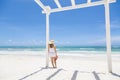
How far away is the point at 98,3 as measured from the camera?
654cm

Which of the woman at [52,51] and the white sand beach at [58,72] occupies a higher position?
the woman at [52,51]

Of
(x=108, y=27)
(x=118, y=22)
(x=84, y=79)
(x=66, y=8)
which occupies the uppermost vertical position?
(x=118, y=22)

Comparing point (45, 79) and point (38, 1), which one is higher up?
point (38, 1)

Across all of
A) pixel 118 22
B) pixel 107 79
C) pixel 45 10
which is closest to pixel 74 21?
pixel 118 22

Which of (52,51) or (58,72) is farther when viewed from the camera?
(52,51)

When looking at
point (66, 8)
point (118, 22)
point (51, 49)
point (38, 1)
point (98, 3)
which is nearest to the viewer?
point (38, 1)

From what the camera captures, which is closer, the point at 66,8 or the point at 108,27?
the point at 108,27

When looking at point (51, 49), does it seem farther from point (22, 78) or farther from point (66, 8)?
point (22, 78)

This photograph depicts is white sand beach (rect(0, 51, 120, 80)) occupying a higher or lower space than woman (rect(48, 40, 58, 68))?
lower

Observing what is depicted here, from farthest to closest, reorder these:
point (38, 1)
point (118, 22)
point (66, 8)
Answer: point (118, 22) → point (66, 8) → point (38, 1)

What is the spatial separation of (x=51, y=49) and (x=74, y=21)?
1377 inches

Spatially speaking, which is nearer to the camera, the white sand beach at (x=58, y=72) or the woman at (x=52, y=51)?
the white sand beach at (x=58, y=72)

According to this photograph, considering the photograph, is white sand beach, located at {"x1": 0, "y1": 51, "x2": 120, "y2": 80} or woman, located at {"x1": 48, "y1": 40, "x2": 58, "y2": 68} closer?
white sand beach, located at {"x1": 0, "y1": 51, "x2": 120, "y2": 80}

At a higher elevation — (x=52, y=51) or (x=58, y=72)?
(x=52, y=51)
